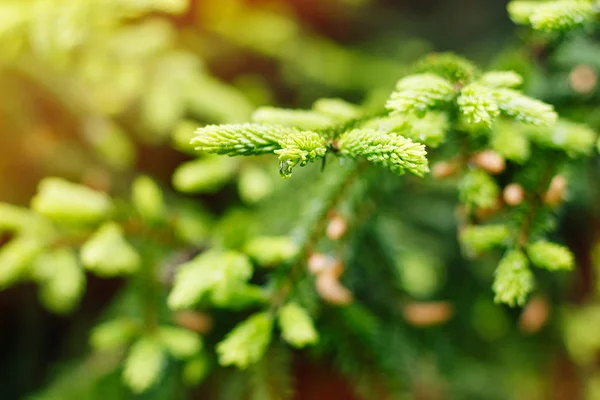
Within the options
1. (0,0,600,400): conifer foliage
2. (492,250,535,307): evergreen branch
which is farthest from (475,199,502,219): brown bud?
(492,250,535,307): evergreen branch

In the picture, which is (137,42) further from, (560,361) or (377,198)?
(560,361)

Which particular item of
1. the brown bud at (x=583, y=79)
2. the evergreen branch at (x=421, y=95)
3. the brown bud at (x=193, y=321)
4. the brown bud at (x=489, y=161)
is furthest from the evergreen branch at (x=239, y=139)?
the brown bud at (x=583, y=79)

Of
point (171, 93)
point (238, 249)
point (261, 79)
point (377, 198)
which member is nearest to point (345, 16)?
point (261, 79)

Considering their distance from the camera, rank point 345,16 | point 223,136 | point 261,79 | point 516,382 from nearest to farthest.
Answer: point 223,136
point 516,382
point 261,79
point 345,16

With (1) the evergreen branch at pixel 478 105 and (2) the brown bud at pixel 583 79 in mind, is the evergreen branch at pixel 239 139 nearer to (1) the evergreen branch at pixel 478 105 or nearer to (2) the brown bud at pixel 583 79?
(1) the evergreen branch at pixel 478 105

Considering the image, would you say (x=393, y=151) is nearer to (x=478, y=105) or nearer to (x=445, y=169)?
(x=478, y=105)

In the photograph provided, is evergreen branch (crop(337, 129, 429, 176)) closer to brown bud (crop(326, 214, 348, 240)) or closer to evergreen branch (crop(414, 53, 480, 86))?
evergreen branch (crop(414, 53, 480, 86))
